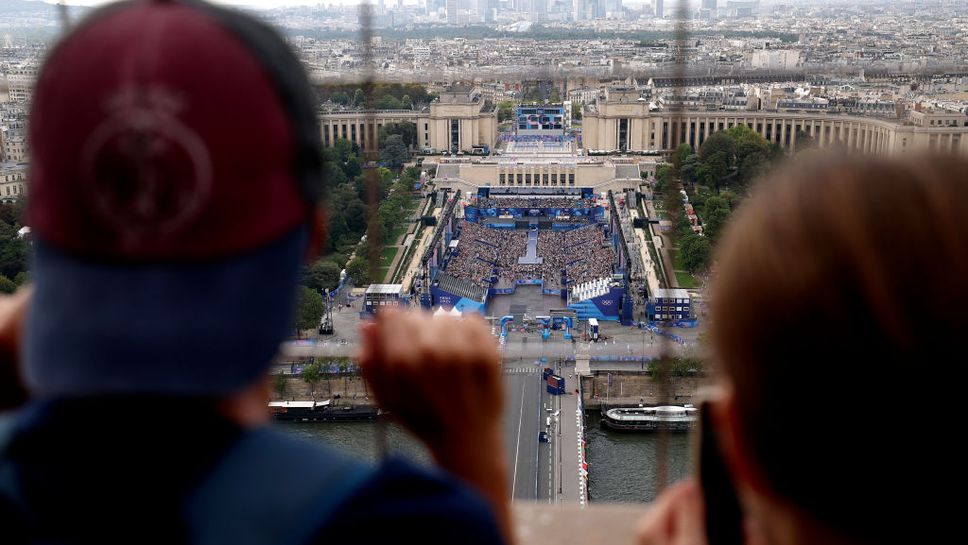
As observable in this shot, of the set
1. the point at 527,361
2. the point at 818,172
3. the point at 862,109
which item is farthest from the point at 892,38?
the point at 818,172

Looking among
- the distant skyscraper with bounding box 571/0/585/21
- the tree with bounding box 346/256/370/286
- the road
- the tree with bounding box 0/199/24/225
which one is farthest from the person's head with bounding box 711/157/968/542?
the distant skyscraper with bounding box 571/0/585/21

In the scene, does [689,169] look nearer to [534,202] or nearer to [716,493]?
[534,202]

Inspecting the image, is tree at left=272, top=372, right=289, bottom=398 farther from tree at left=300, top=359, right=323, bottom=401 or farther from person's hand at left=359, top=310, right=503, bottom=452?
person's hand at left=359, top=310, right=503, bottom=452

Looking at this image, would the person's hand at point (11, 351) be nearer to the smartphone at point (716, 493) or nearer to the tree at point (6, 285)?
the smartphone at point (716, 493)

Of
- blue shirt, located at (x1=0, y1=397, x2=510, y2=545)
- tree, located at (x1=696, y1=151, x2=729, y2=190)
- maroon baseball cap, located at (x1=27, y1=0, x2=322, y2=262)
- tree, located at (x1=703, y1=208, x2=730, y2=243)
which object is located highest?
maroon baseball cap, located at (x1=27, y1=0, x2=322, y2=262)

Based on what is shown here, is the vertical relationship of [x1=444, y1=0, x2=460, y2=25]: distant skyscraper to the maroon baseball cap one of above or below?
above

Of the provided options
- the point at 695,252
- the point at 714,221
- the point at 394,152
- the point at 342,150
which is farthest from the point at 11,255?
the point at 394,152

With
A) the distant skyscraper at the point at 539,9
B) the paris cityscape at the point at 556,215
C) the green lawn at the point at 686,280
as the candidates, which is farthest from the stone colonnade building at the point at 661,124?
the distant skyscraper at the point at 539,9
